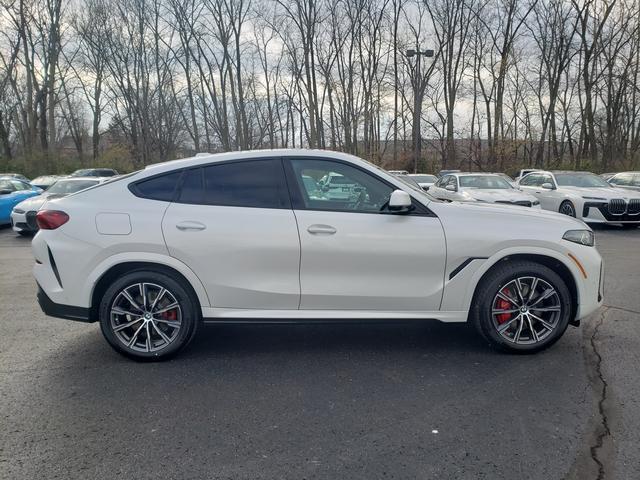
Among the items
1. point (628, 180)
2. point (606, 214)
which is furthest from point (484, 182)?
point (628, 180)

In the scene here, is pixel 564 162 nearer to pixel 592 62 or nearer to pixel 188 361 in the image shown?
pixel 592 62

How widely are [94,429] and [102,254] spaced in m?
1.38

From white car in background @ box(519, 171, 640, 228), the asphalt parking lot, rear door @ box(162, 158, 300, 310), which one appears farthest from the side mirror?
white car in background @ box(519, 171, 640, 228)

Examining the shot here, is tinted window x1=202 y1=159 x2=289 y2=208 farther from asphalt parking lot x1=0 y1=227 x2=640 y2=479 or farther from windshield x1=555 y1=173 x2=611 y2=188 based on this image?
windshield x1=555 y1=173 x2=611 y2=188

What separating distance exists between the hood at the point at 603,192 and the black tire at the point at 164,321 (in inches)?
490

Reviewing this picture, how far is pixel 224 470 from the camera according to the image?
8.42ft

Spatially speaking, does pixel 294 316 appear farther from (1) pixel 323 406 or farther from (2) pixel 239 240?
(1) pixel 323 406

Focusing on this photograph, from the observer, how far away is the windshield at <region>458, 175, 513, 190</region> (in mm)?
13883

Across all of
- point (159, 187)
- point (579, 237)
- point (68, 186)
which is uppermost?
point (68, 186)

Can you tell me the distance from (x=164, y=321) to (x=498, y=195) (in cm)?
1074

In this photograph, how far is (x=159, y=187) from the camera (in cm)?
399

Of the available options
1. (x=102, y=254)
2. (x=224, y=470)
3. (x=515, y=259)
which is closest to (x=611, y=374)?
(x=515, y=259)

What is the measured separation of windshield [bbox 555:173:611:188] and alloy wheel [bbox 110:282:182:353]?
13618 mm

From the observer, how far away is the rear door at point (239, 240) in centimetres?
383
